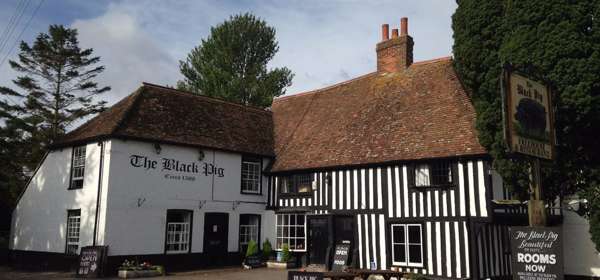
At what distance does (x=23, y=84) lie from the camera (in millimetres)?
30438

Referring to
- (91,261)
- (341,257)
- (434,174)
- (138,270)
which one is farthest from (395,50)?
(91,261)

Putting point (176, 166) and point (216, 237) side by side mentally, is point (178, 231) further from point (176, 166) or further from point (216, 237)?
point (176, 166)

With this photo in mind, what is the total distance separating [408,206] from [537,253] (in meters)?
6.97

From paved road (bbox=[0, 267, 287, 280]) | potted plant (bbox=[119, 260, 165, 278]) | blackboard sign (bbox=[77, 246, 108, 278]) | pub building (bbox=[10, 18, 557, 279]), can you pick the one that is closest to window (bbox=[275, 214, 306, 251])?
pub building (bbox=[10, 18, 557, 279])

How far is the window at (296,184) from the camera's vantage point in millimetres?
18188

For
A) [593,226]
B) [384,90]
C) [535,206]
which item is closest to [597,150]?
[593,226]

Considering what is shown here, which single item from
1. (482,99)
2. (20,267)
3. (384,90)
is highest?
(384,90)

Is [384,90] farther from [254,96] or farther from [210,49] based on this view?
[210,49]

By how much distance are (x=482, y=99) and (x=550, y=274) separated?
560 centimetres

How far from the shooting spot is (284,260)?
17.8m

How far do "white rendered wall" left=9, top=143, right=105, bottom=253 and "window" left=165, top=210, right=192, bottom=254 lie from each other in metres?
2.51

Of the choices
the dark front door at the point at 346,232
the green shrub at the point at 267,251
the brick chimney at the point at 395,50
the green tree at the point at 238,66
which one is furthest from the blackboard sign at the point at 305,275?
the green tree at the point at 238,66

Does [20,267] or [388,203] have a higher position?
[388,203]

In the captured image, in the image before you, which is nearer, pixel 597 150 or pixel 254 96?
pixel 597 150
